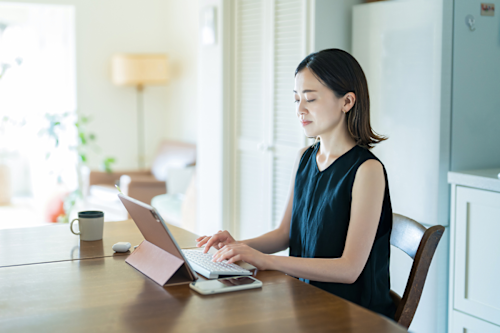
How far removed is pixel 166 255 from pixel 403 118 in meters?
1.45

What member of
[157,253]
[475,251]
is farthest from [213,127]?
[157,253]

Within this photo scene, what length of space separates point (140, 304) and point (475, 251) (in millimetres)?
1422

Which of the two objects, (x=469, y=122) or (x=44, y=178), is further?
(x=44, y=178)

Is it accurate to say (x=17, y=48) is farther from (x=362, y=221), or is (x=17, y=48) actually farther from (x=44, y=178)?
(x=362, y=221)

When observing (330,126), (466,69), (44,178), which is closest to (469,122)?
(466,69)

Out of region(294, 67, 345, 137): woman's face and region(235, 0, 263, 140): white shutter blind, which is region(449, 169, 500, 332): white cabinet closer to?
region(294, 67, 345, 137): woman's face

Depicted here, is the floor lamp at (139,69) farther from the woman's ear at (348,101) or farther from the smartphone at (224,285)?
the smartphone at (224,285)

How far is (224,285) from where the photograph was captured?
1.14 metres

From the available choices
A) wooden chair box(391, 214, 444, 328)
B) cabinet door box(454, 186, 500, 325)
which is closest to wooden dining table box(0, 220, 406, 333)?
wooden chair box(391, 214, 444, 328)

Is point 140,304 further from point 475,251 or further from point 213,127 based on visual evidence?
point 213,127

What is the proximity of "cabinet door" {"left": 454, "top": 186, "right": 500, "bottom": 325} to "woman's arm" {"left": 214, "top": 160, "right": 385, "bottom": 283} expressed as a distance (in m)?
0.79

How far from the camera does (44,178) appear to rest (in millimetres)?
6020

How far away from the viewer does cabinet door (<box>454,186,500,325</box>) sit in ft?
6.40

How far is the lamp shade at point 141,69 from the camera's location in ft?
18.4
